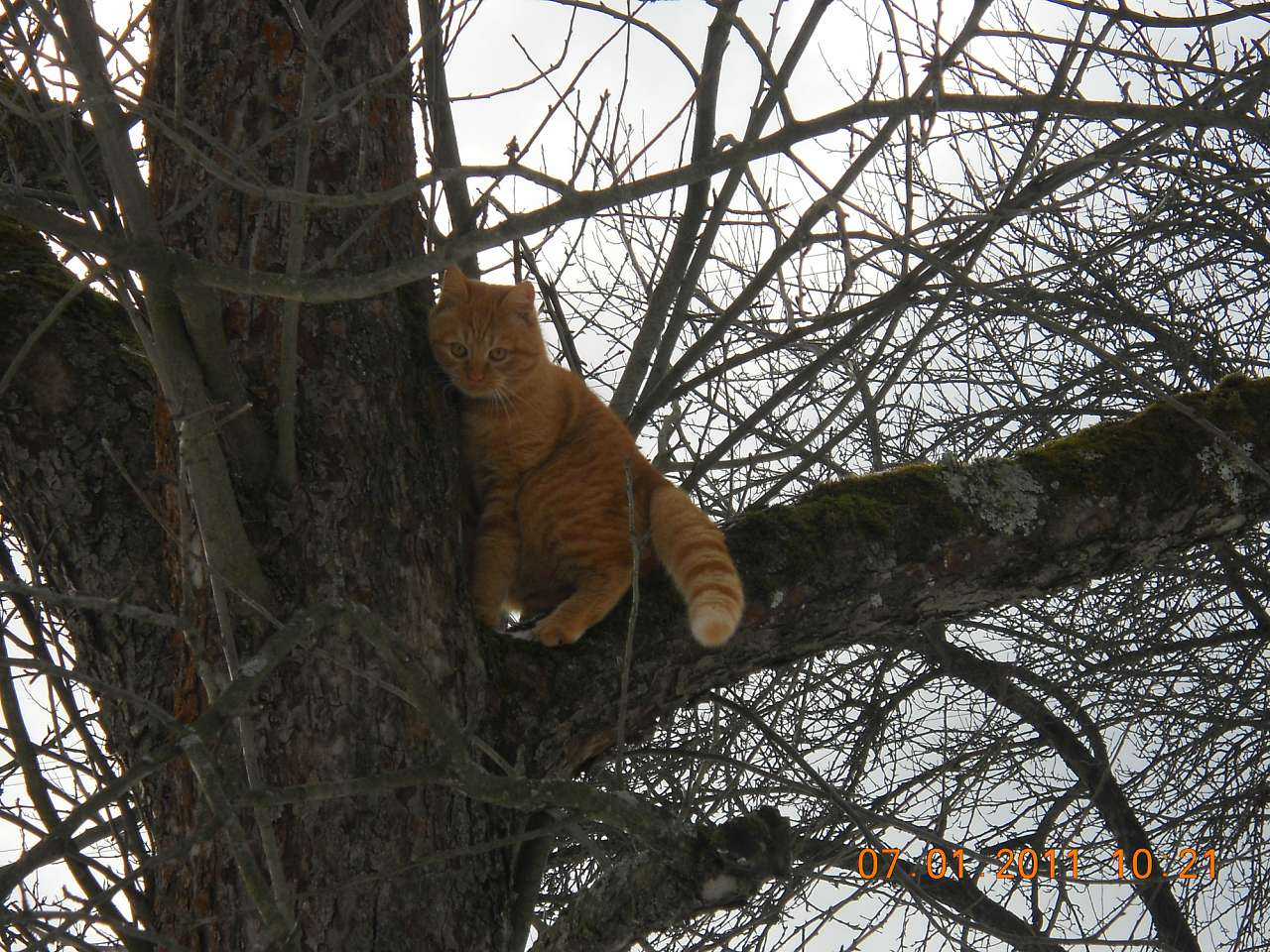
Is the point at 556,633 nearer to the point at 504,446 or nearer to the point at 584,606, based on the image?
the point at 584,606

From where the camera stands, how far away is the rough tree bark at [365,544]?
2.07 metres

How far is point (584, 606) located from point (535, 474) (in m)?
0.72

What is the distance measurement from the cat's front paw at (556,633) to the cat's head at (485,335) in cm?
99

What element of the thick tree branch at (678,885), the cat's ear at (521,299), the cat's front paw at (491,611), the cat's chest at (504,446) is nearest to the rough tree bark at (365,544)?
the thick tree branch at (678,885)

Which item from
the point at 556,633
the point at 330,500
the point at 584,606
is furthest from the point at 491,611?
the point at 330,500

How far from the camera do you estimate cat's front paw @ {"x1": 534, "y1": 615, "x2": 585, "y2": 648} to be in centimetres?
269

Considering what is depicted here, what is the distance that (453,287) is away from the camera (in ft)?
12.3

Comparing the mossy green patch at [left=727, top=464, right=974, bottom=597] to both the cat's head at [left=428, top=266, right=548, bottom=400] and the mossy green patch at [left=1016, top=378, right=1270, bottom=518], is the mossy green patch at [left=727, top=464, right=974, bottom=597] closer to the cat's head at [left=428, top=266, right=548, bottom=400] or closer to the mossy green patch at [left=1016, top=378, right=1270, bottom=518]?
the mossy green patch at [left=1016, top=378, right=1270, bottom=518]

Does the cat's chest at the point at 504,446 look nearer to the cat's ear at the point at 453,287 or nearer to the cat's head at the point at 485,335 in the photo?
the cat's head at the point at 485,335

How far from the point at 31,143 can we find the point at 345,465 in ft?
5.82

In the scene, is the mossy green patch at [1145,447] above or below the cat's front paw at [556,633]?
above

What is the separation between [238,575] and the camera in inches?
79.6

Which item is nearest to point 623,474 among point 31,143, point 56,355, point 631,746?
point 631,746

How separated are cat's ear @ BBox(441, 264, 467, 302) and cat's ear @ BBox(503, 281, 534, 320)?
209mm
